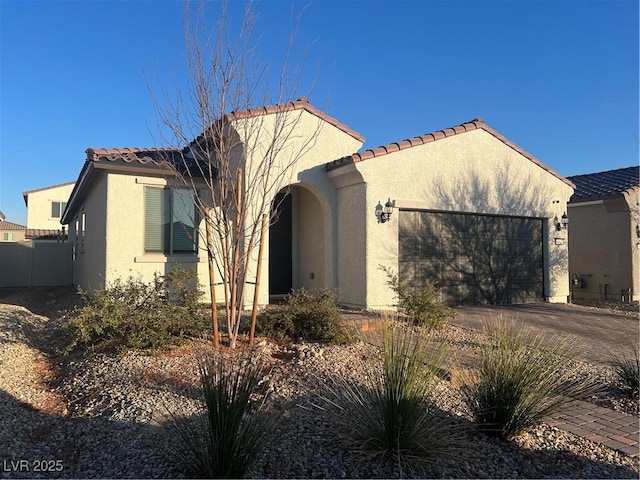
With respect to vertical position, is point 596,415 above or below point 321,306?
below

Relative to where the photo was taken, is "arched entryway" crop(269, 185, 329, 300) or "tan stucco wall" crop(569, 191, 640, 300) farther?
"tan stucco wall" crop(569, 191, 640, 300)

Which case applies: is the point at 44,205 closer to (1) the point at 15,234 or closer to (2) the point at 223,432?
(1) the point at 15,234

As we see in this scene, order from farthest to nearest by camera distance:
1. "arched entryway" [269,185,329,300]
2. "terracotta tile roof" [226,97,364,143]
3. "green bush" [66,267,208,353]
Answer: "arched entryway" [269,185,329,300] → "terracotta tile roof" [226,97,364,143] → "green bush" [66,267,208,353]

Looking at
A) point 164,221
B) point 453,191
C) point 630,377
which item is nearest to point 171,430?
point 630,377

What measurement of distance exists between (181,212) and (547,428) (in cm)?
908

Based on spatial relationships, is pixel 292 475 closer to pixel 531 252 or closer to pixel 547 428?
pixel 547 428

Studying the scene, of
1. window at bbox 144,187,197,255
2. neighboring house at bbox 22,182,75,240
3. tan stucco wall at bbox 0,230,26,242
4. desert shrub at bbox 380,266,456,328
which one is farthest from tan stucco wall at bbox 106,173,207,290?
neighboring house at bbox 22,182,75,240

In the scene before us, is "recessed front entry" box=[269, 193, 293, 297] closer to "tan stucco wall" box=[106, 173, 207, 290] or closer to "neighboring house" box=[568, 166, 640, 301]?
"tan stucco wall" box=[106, 173, 207, 290]

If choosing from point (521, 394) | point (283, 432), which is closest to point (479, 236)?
point (521, 394)

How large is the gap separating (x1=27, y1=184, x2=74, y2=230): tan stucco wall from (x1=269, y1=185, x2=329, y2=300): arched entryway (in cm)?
3187

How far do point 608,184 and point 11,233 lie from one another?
39018mm

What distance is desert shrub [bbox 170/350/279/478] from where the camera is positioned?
10.8 ft

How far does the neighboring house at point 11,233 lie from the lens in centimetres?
3559

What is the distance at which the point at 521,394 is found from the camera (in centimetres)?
423
